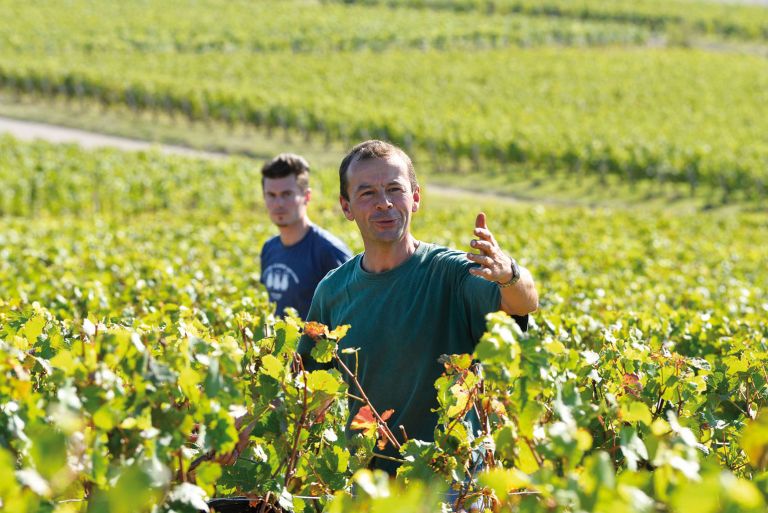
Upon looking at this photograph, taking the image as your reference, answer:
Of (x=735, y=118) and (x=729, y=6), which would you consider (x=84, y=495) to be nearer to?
(x=735, y=118)

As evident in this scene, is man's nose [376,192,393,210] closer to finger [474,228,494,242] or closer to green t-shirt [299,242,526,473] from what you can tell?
green t-shirt [299,242,526,473]

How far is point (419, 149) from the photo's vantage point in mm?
37688

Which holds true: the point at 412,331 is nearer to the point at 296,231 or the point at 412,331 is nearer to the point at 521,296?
the point at 521,296

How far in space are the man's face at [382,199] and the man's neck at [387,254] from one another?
42mm

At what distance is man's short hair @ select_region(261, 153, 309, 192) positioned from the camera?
245 inches

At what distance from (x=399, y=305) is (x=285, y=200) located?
254 cm

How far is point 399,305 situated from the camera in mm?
3666

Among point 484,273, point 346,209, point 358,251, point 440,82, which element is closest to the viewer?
point 484,273

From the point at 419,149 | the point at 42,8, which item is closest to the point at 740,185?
the point at 419,149

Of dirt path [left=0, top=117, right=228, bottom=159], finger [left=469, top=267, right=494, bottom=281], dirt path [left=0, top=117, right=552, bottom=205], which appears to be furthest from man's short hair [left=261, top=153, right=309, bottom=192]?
dirt path [left=0, top=117, right=228, bottom=159]

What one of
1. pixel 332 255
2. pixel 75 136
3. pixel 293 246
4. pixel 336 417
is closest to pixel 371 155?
pixel 336 417

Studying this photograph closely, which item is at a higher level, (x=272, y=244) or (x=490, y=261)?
(x=490, y=261)

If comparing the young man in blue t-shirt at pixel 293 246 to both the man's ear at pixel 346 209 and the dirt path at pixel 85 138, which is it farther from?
the dirt path at pixel 85 138

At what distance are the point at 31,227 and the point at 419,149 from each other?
21.7 meters
